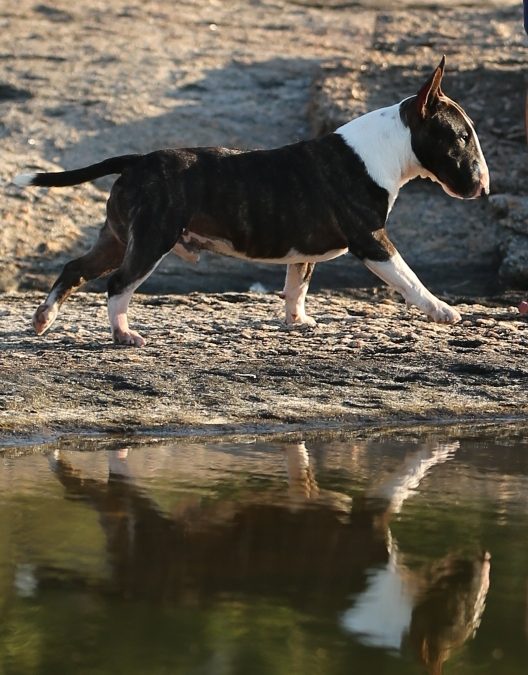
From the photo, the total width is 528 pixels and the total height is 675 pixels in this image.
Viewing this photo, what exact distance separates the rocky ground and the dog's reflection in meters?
1.27

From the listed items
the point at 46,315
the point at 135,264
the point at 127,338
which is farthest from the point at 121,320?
the point at 46,315

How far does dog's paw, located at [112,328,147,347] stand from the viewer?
323 inches

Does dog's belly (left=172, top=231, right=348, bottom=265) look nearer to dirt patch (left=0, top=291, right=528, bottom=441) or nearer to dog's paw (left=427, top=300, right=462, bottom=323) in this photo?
dirt patch (left=0, top=291, right=528, bottom=441)

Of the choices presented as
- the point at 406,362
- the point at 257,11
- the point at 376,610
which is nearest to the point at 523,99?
the point at 257,11

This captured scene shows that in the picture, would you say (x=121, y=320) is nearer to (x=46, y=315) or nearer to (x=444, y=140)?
(x=46, y=315)

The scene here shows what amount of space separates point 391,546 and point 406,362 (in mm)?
3051

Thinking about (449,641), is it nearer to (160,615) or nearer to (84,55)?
(160,615)

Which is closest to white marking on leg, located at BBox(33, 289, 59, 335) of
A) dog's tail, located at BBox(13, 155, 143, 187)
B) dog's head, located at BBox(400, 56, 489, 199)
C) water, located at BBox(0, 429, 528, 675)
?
dog's tail, located at BBox(13, 155, 143, 187)

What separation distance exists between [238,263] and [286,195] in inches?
93.9

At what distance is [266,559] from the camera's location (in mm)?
4891

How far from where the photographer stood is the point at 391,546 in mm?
5031

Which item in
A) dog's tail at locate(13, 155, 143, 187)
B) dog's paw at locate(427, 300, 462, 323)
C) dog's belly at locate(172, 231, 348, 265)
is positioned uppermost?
dog's tail at locate(13, 155, 143, 187)

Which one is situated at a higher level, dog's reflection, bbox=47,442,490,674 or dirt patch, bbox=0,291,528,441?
dog's reflection, bbox=47,442,490,674

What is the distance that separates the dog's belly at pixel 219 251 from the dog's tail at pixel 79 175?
1.62ft
